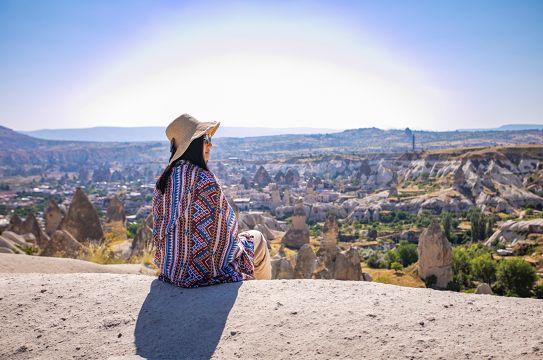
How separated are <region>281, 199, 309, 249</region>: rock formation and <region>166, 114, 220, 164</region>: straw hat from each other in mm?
21802

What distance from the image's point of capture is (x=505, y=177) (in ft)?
150

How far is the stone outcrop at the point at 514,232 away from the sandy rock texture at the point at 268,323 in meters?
25.1

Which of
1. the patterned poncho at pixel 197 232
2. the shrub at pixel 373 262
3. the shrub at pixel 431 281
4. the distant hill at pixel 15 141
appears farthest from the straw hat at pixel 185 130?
the distant hill at pixel 15 141

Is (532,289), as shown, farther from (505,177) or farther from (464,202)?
(505,177)

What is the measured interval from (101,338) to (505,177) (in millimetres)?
48878

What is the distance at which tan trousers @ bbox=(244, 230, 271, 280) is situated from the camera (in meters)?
3.54

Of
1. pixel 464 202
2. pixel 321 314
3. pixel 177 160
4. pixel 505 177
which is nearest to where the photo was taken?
pixel 321 314

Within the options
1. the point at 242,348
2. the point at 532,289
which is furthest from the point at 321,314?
the point at 532,289

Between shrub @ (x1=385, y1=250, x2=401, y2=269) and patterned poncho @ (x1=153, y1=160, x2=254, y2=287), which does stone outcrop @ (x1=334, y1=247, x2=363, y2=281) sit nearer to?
patterned poncho @ (x1=153, y1=160, x2=254, y2=287)

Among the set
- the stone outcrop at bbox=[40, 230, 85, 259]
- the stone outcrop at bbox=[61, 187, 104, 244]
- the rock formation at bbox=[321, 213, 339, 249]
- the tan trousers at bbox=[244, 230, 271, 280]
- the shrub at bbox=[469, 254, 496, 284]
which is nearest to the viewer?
the tan trousers at bbox=[244, 230, 271, 280]

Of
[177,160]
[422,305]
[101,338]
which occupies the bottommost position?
[101,338]

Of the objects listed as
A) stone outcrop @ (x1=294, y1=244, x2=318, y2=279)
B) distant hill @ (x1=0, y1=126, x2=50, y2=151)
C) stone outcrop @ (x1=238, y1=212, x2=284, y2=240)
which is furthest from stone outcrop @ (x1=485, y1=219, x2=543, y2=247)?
distant hill @ (x1=0, y1=126, x2=50, y2=151)

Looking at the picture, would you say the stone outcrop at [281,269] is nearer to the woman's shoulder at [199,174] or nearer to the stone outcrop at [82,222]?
the stone outcrop at [82,222]

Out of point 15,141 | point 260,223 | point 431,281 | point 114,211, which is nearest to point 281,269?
point 431,281
